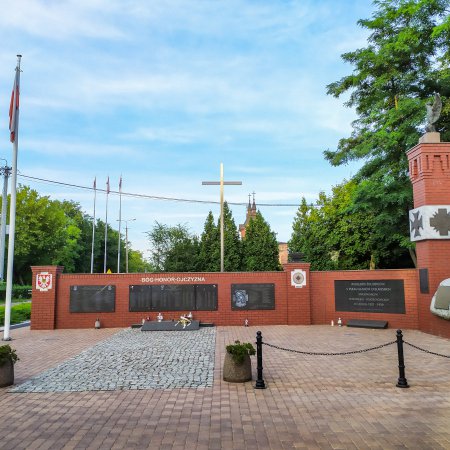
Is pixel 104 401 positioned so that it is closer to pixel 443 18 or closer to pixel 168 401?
pixel 168 401

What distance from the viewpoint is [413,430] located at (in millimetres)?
5629

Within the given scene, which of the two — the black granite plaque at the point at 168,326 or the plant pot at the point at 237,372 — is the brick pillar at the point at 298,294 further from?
the plant pot at the point at 237,372

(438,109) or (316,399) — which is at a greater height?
(438,109)

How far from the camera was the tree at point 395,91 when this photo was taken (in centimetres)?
1873

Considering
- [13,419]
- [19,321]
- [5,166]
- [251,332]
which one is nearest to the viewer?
[13,419]

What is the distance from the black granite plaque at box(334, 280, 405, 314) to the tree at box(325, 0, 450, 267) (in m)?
3.89

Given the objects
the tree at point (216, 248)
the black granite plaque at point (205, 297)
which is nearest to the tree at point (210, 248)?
the tree at point (216, 248)

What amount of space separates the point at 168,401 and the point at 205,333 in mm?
8780

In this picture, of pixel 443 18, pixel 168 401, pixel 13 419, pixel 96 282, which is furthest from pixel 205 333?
pixel 443 18

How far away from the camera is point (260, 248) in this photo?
129ft

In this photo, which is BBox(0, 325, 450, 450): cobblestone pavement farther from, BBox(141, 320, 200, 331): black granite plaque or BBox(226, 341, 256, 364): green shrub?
BBox(141, 320, 200, 331): black granite plaque

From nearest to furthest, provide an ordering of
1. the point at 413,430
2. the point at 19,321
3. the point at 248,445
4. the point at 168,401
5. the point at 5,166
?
the point at 248,445, the point at 413,430, the point at 168,401, the point at 19,321, the point at 5,166

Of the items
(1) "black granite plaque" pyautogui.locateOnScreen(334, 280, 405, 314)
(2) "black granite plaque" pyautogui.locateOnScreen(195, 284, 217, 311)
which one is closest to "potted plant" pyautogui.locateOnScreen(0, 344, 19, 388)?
(2) "black granite plaque" pyautogui.locateOnScreen(195, 284, 217, 311)

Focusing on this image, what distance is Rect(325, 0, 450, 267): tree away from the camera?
61.5ft
